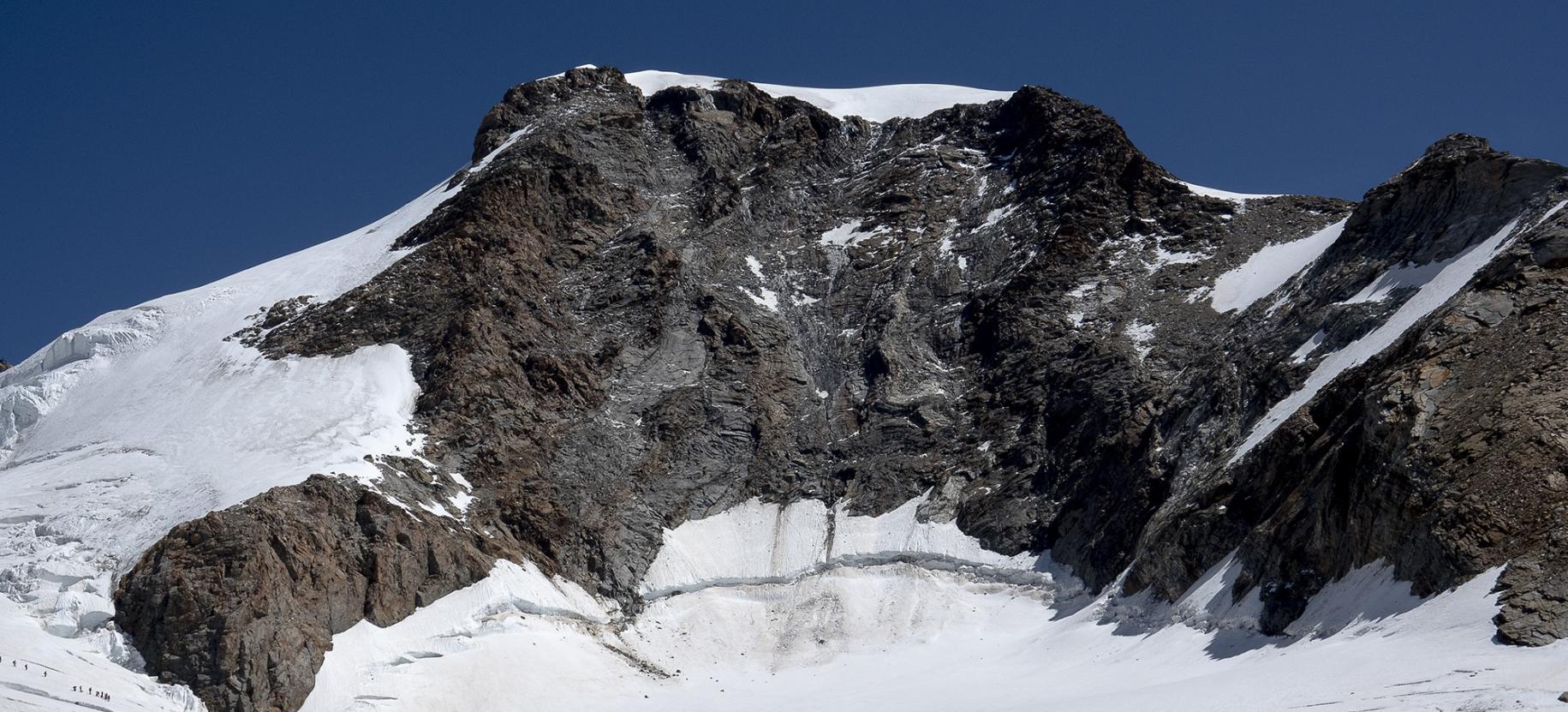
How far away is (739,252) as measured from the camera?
74438 mm

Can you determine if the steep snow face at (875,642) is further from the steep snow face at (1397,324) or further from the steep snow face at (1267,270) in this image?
the steep snow face at (1267,270)

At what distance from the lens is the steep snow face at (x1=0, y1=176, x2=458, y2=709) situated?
44188 mm

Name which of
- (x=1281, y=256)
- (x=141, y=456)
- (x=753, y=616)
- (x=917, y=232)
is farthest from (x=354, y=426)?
(x=1281, y=256)

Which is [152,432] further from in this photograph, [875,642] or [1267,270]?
[1267,270]

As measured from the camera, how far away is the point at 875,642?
5169cm

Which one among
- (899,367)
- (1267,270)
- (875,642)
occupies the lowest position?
(875,642)

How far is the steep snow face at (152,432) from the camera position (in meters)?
44.2

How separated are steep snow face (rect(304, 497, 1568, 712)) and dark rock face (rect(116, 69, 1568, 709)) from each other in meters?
A: 1.12

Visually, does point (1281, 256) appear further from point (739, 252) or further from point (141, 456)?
point (141, 456)

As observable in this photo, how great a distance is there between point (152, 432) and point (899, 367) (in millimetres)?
31501

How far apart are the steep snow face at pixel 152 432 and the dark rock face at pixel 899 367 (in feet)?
5.20

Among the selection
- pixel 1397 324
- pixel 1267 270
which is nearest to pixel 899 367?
pixel 1267 270

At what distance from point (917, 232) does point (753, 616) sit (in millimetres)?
28337

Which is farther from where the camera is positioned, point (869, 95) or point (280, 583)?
point (869, 95)
